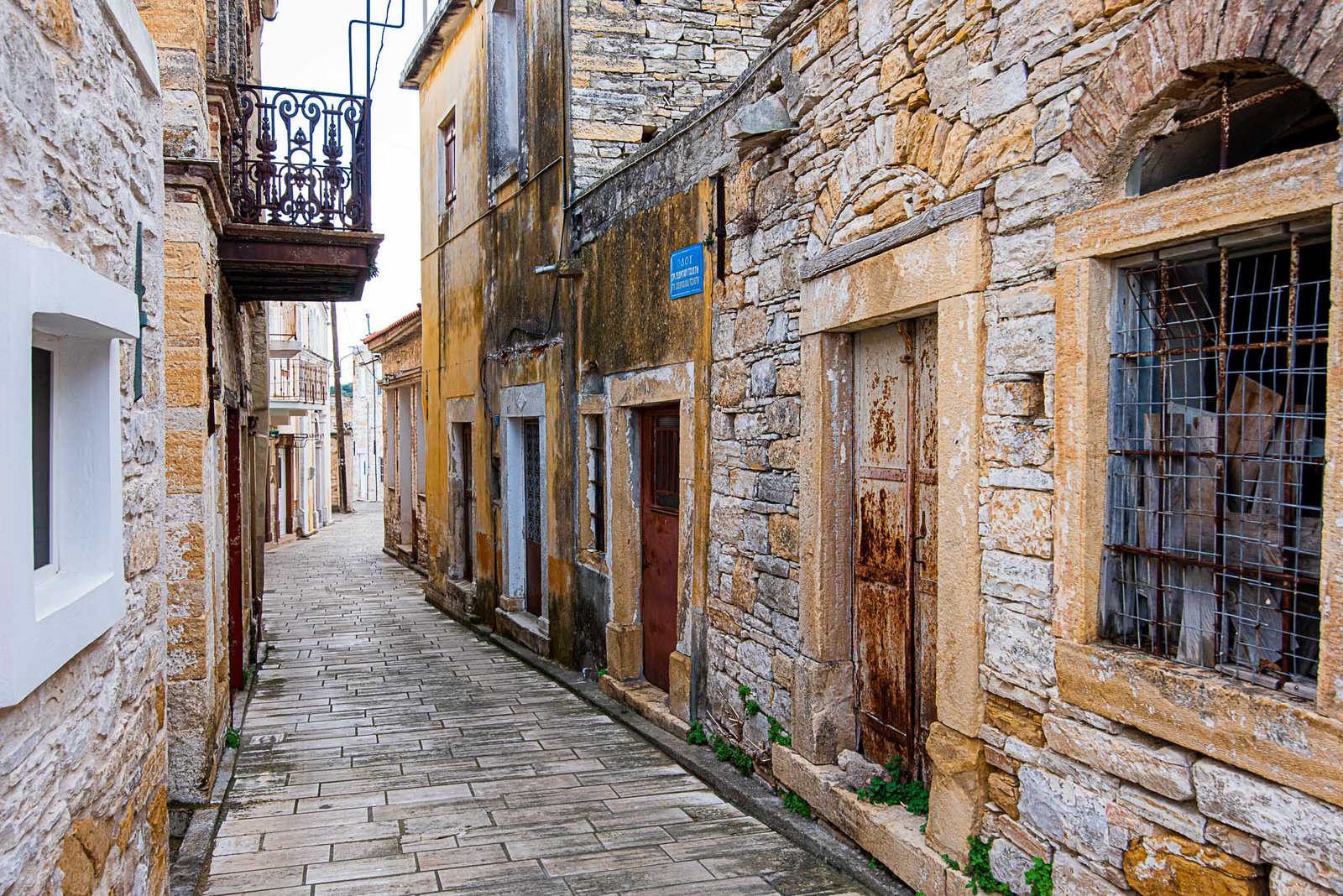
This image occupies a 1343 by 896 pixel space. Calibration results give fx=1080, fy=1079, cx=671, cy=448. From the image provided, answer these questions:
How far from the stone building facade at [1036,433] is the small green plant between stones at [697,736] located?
249mm

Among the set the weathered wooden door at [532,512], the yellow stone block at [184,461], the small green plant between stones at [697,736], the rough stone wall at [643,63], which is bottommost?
the small green plant between stones at [697,736]

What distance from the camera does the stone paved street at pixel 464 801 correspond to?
4.68 m

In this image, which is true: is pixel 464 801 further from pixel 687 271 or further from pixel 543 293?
pixel 543 293

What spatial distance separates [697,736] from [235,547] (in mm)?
4087

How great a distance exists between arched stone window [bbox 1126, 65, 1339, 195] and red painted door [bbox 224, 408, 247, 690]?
6.91 metres

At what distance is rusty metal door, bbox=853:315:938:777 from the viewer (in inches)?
176

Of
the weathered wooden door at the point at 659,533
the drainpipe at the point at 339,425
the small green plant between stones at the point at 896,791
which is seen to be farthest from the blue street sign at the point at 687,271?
the drainpipe at the point at 339,425

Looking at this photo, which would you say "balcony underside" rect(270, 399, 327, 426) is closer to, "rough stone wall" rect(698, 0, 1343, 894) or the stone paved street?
the stone paved street

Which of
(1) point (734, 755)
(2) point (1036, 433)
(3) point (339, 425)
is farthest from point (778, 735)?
(3) point (339, 425)

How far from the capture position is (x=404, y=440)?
18.6 m

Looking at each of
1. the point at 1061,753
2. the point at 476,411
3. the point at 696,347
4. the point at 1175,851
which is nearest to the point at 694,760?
the point at 696,347

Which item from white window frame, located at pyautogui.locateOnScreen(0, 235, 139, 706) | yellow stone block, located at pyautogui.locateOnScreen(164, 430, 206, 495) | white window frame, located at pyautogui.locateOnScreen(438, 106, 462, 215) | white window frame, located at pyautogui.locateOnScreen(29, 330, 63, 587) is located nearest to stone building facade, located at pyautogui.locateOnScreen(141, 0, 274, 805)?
yellow stone block, located at pyautogui.locateOnScreen(164, 430, 206, 495)

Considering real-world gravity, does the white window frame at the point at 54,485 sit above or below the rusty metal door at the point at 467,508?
above

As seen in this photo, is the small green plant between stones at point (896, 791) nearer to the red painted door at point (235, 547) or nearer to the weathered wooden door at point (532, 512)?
the red painted door at point (235, 547)
